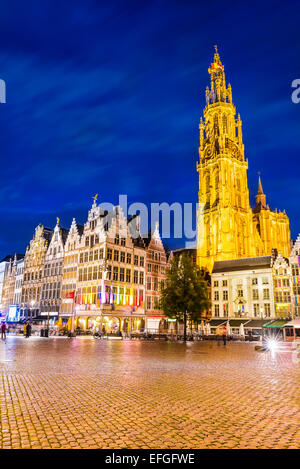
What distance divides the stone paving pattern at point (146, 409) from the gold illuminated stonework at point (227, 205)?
77.9 metres

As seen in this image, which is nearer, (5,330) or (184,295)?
(5,330)

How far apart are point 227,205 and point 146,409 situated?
89.0 meters

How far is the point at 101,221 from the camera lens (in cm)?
5666

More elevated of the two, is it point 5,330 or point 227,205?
point 227,205

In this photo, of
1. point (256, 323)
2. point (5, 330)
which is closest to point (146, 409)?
point (5, 330)

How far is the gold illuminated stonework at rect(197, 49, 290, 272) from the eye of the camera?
92562 mm

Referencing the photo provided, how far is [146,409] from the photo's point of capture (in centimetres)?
775

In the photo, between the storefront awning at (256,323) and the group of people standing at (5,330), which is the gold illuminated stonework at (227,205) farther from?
the group of people standing at (5,330)

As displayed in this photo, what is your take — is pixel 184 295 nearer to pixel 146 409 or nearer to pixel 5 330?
pixel 5 330

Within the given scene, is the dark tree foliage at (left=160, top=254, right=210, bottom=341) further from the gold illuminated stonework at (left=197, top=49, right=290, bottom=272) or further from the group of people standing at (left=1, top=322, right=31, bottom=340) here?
the gold illuminated stonework at (left=197, top=49, right=290, bottom=272)

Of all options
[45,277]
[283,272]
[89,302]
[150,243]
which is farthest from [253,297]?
[45,277]

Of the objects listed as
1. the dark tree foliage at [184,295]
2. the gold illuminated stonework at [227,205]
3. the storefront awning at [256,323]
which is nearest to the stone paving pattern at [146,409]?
the dark tree foliage at [184,295]
